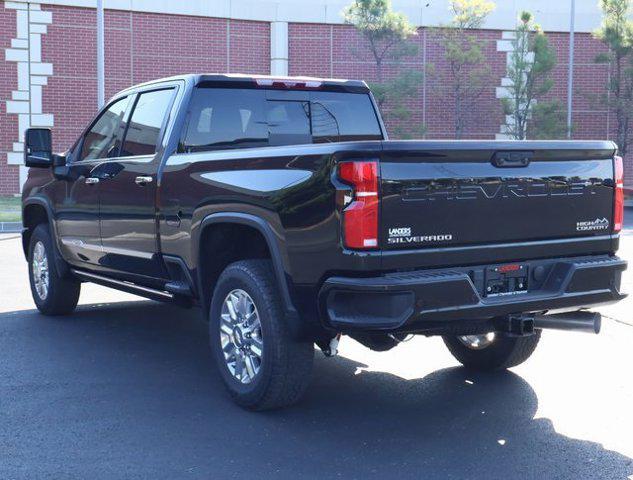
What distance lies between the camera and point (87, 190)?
7.26 meters

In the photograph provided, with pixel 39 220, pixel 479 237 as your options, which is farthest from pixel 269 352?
pixel 39 220

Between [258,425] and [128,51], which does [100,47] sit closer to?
[128,51]

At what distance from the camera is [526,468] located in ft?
14.6

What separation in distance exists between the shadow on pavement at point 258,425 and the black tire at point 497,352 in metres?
0.09

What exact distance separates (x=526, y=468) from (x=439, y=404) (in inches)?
45.8

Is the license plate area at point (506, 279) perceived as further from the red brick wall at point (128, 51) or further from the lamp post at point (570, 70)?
the lamp post at point (570, 70)

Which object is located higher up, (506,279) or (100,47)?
(100,47)

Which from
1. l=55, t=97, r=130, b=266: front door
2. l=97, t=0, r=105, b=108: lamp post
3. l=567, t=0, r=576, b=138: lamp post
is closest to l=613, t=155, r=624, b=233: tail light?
l=55, t=97, r=130, b=266: front door

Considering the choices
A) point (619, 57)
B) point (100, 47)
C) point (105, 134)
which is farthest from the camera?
point (619, 57)

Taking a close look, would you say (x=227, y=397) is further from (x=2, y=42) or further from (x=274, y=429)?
(x=2, y=42)

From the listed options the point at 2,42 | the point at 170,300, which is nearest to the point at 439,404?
the point at 170,300

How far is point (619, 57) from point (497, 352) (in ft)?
78.6

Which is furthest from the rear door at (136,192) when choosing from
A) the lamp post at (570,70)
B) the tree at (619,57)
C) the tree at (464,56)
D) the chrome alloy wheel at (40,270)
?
the tree at (619,57)

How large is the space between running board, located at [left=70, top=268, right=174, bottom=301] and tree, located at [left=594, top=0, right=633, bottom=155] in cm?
2280
